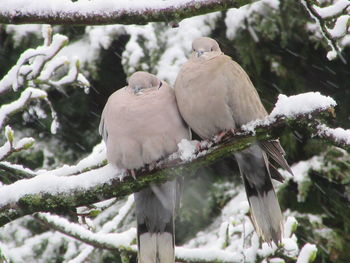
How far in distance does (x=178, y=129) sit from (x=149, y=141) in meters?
0.19

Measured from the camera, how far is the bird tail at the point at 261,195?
282cm

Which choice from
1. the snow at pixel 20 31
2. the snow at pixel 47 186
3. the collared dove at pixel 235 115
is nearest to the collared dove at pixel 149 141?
the collared dove at pixel 235 115

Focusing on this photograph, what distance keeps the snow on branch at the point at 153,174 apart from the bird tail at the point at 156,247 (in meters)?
0.55

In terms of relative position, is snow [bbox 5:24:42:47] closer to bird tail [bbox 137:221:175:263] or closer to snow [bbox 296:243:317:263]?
bird tail [bbox 137:221:175:263]

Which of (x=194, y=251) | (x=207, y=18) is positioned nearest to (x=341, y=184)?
(x=207, y=18)

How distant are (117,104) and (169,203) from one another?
61 cm

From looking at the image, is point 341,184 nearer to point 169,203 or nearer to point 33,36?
point 169,203

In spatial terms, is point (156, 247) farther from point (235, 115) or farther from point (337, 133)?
point (337, 133)

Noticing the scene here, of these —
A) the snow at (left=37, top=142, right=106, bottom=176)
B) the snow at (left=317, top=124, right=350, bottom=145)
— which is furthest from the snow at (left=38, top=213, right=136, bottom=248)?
→ the snow at (left=317, top=124, right=350, bottom=145)

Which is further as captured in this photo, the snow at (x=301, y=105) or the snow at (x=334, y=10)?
the snow at (x=334, y=10)

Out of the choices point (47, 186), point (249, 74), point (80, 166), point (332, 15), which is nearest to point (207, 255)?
point (80, 166)

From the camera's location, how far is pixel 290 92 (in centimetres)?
510

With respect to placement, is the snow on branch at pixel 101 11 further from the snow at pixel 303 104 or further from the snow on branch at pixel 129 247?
the snow on branch at pixel 129 247

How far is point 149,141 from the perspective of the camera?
114 inches
